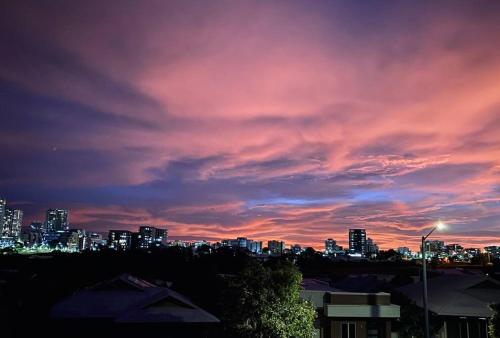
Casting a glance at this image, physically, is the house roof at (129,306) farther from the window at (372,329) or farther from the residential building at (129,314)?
the window at (372,329)

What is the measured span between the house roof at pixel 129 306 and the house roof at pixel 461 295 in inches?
684

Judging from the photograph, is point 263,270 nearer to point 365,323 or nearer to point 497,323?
point 365,323

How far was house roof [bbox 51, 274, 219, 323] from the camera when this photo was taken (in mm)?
31328

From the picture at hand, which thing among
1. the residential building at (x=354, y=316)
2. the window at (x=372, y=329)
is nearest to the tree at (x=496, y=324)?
the residential building at (x=354, y=316)

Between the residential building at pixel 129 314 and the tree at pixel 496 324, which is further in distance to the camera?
the residential building at pixel 129 314

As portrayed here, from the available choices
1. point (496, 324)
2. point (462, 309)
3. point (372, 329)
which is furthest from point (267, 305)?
point (462, 309)

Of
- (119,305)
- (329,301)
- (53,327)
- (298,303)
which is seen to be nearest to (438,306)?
(329,301)

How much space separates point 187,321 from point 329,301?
10.1 m

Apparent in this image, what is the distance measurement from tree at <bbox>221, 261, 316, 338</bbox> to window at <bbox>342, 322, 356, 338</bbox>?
906cm

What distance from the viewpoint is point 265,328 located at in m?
24.6

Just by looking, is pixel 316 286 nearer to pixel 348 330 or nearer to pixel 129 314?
pixel 348 330

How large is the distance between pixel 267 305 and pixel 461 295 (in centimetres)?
2072

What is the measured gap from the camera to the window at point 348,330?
110 ft

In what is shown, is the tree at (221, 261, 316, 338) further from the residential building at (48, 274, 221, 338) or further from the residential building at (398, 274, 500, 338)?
the residential building at (398, 274, 500, 338)
